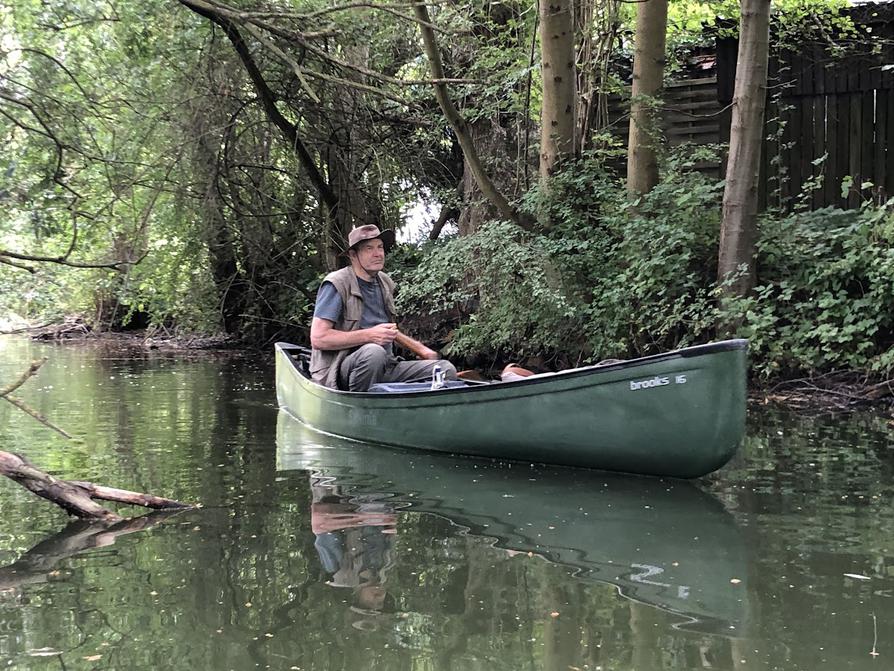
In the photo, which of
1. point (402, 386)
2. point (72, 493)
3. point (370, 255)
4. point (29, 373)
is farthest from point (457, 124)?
point (29, 373)

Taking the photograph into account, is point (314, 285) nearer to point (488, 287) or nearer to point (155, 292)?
point (155, 292)

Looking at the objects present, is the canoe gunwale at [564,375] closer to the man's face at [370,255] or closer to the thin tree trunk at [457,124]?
the man's face at [370,255]

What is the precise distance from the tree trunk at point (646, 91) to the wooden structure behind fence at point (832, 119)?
14.7 inches

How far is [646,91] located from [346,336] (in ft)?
13.6

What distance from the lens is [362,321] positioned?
23.6ft

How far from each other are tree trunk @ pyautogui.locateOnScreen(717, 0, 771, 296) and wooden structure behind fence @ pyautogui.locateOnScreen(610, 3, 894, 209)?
1286mm

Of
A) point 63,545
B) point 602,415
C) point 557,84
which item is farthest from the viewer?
point 557,84

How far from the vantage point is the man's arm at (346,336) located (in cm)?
703

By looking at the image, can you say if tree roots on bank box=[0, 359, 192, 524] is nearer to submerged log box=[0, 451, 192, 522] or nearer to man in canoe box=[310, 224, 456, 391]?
submerged log box=[0, 451, 192, 522]

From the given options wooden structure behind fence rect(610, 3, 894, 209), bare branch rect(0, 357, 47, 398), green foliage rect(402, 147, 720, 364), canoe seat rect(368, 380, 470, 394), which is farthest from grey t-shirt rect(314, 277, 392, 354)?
wooden structure behind fence rect(610, 3, 894, 209)

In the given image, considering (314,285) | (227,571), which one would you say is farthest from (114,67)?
(227,571)

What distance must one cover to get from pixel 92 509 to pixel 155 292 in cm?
1119

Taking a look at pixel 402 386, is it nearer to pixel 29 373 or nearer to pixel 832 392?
pixel 29 373

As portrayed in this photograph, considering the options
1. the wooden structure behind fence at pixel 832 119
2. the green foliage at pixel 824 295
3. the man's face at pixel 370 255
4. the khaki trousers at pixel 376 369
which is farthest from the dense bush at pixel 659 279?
the man's face at pixel 370 255
